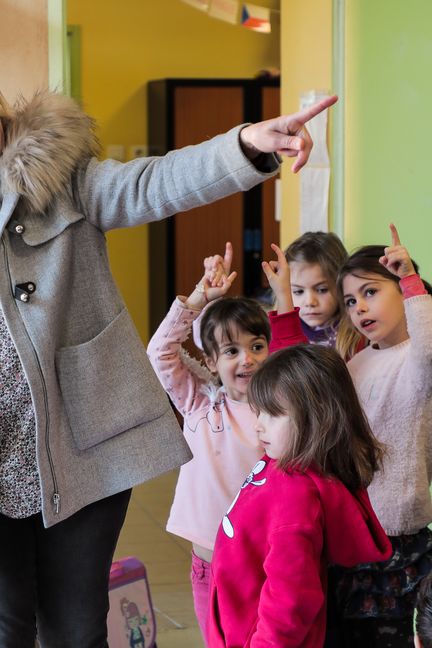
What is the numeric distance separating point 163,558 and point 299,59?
200cm

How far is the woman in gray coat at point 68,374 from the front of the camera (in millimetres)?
1512

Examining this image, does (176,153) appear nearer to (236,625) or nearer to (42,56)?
(236,625)

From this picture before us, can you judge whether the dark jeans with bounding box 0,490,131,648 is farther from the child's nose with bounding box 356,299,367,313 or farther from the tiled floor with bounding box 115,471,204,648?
the tiled floor with bounding box 115,471,204,648

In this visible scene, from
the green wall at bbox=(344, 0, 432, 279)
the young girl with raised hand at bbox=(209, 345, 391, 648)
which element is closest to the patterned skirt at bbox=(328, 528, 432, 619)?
the young girl with raised hand at bbox=(209, 345, 391, 648)

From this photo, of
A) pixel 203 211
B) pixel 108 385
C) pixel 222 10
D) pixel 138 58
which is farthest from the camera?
pixel 138 58

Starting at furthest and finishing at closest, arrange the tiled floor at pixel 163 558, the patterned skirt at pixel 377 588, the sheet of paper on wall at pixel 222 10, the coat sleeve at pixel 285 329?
Answer: the sheet of paper on wall at pixel 222 10 < the tiled floor at pixel 163 558 < the coat sleeve at pixel 285 329 < the patterned skirt at pixel 377 588

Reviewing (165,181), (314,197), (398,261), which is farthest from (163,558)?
(165,181)

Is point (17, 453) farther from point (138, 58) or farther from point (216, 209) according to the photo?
point (138, 58)

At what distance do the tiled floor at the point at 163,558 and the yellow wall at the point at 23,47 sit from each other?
158 centimetres

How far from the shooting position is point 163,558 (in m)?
3.53

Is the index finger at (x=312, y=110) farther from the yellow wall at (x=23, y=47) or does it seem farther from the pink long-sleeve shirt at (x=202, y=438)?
the yellow wall at (x=23, y=47)

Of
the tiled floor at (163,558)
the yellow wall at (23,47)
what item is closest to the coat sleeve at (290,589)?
the tiled floor at (163,558)

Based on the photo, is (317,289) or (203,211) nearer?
(317,289)

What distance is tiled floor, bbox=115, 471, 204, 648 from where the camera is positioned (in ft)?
9.32
